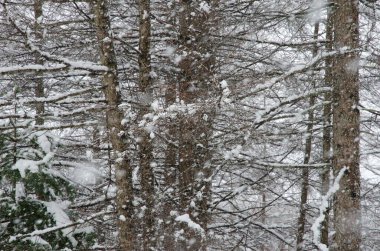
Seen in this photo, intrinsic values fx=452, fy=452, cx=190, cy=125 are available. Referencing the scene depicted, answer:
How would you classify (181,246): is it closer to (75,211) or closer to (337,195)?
(75,211)

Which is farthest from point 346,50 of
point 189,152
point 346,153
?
point 189,152

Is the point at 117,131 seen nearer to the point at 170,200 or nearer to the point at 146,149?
the point at 146,149

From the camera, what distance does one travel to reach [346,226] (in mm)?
6129

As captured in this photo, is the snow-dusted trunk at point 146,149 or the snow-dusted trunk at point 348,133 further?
the snow-dusted trunk at point 146,149

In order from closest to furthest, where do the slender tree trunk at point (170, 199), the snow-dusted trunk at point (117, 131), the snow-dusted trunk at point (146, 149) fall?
the snow-dusted trunk at point (117, 131) → the snow-dusted trunk at point (146, 149) → the slender tree trunk at point (170, 199)

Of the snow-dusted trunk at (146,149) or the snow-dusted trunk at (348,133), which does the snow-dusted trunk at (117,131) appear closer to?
the snow-dusted trunk at (146,149)

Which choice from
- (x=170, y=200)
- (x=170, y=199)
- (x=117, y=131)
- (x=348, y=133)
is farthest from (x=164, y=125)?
(x=348, y=133)

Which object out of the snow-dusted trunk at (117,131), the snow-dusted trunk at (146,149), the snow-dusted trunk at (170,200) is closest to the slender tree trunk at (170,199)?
the snow-dusted trunk at (170,200)

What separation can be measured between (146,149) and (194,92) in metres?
1.18

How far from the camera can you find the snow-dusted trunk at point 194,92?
7.11 meters

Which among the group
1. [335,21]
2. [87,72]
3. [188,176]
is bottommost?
[188,176]

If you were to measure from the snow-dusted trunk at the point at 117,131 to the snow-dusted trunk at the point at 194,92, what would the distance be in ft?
3.34

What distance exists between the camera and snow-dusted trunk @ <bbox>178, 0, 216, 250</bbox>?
280 inches

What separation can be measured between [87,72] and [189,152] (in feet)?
6.78
